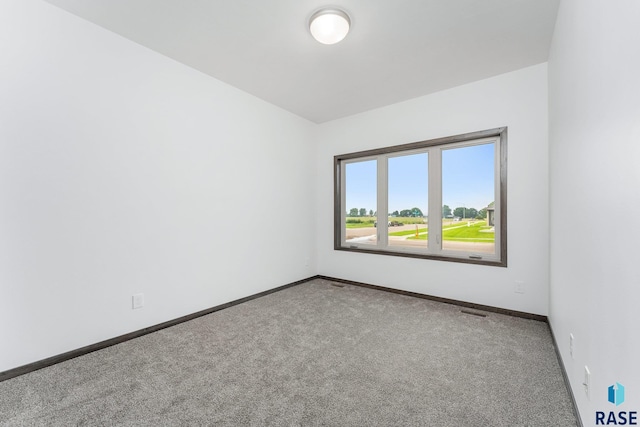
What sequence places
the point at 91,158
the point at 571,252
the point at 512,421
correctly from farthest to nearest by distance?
the point at 91,158 < the point at 571,252 < the point at 512,421

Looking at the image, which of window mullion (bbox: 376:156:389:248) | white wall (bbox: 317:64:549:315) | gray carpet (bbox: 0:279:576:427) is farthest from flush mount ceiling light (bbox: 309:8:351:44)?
gray carpet (bbox: 0:279:576:427)

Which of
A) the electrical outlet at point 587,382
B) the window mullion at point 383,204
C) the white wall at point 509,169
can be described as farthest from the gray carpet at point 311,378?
the window mullion at point 383,204

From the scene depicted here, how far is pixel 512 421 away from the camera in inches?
58.3

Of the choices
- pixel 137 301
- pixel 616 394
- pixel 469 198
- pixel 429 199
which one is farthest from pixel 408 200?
pixel 137 301

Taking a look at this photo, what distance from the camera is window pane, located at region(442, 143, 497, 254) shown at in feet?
10.9

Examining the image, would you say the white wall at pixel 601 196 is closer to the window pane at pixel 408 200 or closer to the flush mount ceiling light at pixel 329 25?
the flush mount ceiling light at pixel 329 25

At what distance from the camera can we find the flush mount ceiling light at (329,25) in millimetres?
2125

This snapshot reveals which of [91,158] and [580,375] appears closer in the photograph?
[580,375]

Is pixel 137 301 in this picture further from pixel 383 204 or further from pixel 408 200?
pixel 408 200

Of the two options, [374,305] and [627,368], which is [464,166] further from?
[627,368]

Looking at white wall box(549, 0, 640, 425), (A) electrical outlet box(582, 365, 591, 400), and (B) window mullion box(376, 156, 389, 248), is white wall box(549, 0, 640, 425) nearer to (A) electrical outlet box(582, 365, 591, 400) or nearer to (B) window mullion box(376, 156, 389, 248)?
(A) electrical outlet box(582, 365, 591, 400)

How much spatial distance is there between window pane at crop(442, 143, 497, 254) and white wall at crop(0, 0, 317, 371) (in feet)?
8.46

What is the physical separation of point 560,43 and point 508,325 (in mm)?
2502

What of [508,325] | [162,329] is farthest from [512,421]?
[162,329]
